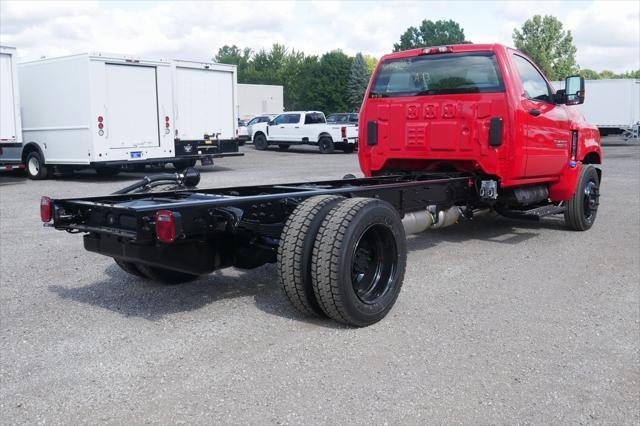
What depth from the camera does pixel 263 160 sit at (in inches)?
922

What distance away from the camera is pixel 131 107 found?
15.3 meters

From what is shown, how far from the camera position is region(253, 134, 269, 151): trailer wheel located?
3005 centimetres

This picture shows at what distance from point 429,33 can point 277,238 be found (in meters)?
115

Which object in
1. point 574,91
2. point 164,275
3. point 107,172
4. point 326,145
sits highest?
point 574,91

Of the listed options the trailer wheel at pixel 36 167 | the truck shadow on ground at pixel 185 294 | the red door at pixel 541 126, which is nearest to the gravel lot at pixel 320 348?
the truck shadow on ground at pixel 185 294

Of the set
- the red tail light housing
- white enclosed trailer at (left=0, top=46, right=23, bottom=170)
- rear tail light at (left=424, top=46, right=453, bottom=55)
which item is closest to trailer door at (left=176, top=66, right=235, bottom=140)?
white enclosed trailer at (left=0, top=46, right=23, bottom=170)

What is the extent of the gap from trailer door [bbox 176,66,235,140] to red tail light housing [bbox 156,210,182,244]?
42.2 feet

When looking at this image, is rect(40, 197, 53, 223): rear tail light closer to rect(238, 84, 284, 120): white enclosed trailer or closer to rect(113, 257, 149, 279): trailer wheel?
rect(113, 257, 149, 279): trailer wheel

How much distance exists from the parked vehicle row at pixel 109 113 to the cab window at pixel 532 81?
33.3 ft

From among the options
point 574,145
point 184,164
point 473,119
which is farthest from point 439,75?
point 184,164

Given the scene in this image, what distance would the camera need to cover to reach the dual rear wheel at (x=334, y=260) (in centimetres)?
427

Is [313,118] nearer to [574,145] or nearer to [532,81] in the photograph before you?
[574,145]

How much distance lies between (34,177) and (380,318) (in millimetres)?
13495

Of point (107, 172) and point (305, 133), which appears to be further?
point (305, 133)
